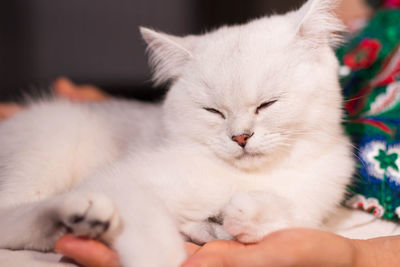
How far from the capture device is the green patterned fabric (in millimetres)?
1104

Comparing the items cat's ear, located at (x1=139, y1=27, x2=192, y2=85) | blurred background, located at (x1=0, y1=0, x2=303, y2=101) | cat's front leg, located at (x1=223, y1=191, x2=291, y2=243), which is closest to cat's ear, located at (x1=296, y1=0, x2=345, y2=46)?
cat's ear, located at (x1=139, y1=27, x2=192, y2=85)

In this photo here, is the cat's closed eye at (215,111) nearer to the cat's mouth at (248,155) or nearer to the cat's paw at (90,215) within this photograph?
the cat's mouth at (248,155)

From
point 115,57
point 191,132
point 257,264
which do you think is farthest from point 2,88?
point 257,264

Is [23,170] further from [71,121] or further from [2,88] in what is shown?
[2,88]

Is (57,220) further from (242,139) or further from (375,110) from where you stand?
(375,110)

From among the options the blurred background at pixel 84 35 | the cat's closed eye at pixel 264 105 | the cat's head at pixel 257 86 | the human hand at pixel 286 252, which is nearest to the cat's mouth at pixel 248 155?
the cat's head at pixel 257 86

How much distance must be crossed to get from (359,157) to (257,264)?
0.62 metres

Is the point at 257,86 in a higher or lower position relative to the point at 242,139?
higher

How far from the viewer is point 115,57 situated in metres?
3.46

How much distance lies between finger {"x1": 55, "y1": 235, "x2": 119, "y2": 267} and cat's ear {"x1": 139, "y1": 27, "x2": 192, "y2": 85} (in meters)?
0.64

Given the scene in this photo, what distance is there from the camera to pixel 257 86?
3.19 ft

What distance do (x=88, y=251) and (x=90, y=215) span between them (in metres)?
0.07

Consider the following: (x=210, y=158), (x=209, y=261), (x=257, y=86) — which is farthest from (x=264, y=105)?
(x=209, y=261)

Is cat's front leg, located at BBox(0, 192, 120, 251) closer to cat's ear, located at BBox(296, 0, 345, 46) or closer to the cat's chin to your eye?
the cat's chin
